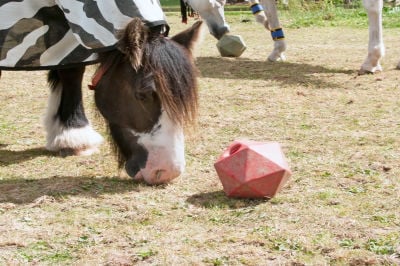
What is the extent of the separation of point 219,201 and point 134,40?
87 cm

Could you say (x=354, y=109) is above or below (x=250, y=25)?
above

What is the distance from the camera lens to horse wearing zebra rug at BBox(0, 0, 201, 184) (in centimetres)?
328

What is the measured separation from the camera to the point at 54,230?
2934mm

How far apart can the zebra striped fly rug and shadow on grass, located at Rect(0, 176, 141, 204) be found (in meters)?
0.68

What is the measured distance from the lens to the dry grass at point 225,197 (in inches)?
104

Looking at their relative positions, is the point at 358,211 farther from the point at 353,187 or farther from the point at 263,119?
the point at 263,119

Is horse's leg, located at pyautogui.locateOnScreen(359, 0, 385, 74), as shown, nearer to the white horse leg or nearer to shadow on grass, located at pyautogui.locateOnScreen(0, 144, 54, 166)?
the white horse leg

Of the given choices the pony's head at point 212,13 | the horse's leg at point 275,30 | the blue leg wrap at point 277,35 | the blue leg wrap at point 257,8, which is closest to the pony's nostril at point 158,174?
the pony's head at point 212,13

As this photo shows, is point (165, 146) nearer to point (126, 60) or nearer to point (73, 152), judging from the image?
point (126, 60)

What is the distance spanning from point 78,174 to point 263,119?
→ 177 cm

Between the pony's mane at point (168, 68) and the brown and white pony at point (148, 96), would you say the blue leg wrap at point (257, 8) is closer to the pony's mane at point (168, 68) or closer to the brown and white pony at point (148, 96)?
the brown and white pony at point (148, 96)

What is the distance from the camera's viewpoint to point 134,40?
130 inches

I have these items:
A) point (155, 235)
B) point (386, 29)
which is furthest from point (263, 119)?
point (386, 29)

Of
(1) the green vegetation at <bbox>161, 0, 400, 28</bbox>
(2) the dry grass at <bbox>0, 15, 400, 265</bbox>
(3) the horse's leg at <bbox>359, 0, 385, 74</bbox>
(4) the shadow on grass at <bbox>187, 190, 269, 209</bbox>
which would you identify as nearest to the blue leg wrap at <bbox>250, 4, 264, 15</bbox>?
(3) the horse's leg at <bbox>359, 0, 385, 74</bbox>
